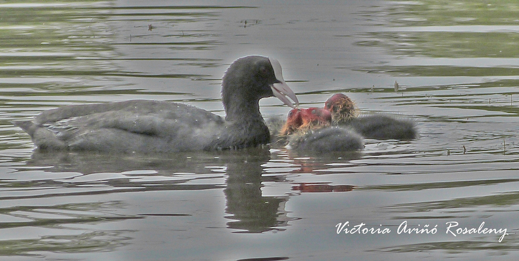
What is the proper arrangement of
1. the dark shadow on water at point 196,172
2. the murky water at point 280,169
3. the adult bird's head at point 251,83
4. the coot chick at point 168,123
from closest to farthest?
the murky water at point 280,169
the dark shadow on water at point 196,172
the coot chick at point 168,123
the adult bird's head at point 251,83

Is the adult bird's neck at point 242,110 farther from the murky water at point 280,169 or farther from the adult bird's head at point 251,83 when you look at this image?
the murky water at point 280,169

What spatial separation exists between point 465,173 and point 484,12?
55.9 feet

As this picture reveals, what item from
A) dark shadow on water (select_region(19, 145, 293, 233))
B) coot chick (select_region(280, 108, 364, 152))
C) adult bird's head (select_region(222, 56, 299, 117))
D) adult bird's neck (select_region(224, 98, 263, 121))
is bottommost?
dark shadow on water (select_region(19, 145, 293, 233))

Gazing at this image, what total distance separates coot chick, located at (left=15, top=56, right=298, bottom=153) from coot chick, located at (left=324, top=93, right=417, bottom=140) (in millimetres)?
998

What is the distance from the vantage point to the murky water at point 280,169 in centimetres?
589

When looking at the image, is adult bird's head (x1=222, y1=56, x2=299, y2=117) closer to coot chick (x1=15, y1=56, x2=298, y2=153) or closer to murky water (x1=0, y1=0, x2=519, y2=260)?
coot chick (x1=15, y1=56, x2=298, y2=153)

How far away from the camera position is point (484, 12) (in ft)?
78.9

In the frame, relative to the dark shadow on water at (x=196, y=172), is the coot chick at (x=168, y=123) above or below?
above

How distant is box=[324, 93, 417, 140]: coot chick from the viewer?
9883 mm

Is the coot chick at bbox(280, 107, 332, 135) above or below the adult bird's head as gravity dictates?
below

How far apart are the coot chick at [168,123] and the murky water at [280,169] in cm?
21

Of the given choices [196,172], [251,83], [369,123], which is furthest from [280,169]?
[369,123]

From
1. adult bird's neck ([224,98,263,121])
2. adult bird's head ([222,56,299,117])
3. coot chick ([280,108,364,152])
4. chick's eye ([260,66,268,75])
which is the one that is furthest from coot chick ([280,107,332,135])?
chick's eye ([260,66,268,75])

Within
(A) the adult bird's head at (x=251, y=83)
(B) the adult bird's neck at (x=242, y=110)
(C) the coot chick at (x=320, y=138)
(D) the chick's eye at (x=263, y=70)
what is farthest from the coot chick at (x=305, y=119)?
(D) the chick's eye at (x=263, y=70)
